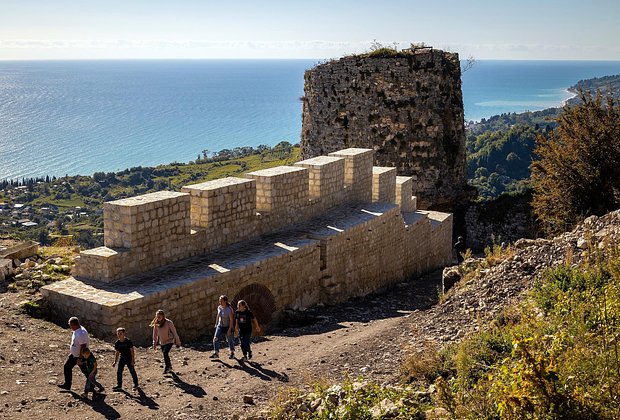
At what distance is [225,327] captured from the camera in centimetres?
909

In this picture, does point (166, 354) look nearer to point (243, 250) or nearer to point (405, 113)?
point (243, 250)

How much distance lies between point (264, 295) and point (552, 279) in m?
5.03

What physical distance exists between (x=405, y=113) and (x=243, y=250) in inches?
429

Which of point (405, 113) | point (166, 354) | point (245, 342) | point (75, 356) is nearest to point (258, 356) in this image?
point (245, 342)

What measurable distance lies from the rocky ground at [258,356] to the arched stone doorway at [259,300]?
0.52 metres

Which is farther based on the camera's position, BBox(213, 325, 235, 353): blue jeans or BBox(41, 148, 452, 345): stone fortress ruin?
BBox(41, 148, 452, 345): stone fortress ruin

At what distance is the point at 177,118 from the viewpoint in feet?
557

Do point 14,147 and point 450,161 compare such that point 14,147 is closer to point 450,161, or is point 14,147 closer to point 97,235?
point 97,235

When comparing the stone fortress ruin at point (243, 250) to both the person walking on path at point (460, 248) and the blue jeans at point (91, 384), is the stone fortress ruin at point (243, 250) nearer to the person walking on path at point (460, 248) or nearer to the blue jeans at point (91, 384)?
the blue jeans at point (91, 384)

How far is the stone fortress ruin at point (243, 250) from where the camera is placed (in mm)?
9438

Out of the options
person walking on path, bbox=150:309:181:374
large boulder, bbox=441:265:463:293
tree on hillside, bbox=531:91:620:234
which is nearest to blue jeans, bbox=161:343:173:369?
person walking on path, bbox=150:309:181:374

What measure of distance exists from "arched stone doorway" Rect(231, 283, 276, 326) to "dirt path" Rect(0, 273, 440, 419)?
0.67 m

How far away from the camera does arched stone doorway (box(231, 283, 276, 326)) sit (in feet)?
35.6

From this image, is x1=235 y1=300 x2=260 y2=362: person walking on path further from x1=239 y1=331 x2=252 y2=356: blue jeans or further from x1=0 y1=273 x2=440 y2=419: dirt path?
x1=0 y1=273 x2=440 y2=419: dirt path
